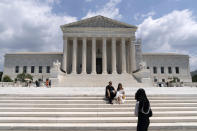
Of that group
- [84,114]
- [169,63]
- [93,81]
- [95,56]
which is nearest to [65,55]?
[95,56]

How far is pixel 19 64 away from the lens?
53.2 metres

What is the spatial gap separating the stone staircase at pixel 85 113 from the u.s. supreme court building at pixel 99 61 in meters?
16.2

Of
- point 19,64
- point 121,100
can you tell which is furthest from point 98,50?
point 121,100

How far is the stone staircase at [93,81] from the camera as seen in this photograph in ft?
84.9

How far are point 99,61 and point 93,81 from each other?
1397 cm

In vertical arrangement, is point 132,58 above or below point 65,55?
below

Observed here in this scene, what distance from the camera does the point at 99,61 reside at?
42031 millimetres

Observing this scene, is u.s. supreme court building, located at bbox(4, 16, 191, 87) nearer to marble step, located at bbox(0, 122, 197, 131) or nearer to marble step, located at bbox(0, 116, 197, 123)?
marble step, located at bbox(0, 116, 197, 123)

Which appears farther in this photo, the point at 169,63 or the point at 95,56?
the point at 169,63

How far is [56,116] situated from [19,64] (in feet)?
173

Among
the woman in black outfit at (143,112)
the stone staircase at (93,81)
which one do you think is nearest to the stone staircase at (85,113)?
the woman in black outfit at (143,112)

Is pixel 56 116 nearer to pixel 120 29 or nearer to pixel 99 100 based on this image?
pixel 99 100

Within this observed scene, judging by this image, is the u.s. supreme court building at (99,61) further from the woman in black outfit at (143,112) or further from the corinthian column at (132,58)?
the woman in black outfit at (143,112)

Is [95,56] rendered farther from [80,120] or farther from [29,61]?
[29,61]
